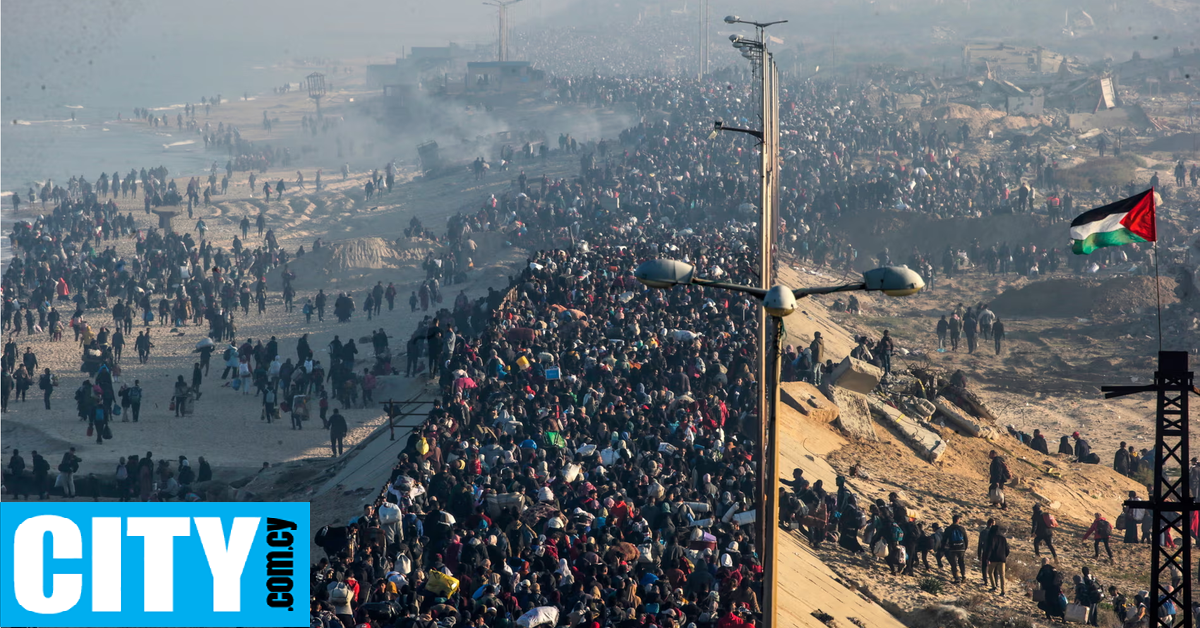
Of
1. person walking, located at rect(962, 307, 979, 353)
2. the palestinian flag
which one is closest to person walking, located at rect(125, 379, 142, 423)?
the palestinian flag

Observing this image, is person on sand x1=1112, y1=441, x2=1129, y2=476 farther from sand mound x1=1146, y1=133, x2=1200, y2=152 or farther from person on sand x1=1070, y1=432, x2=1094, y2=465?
sand mound x1=1146, y1=133, x2=1200, y2=152

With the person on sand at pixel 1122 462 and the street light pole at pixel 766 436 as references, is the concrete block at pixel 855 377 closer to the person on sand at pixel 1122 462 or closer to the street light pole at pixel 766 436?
the street light pole at pixel 766 436

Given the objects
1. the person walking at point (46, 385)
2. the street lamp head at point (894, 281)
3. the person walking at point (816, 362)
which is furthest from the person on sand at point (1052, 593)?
the person walking at point (46, 385)

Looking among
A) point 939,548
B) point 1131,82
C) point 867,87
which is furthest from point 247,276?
point 1131,82

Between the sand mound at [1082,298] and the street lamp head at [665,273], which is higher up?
the street lamp head at [665,273]

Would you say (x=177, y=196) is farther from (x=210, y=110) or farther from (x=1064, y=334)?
(x=210, y=110)

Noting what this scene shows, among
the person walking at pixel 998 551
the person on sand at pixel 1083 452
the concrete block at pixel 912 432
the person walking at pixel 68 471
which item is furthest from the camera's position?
the person on sand at pixel 1083 452
